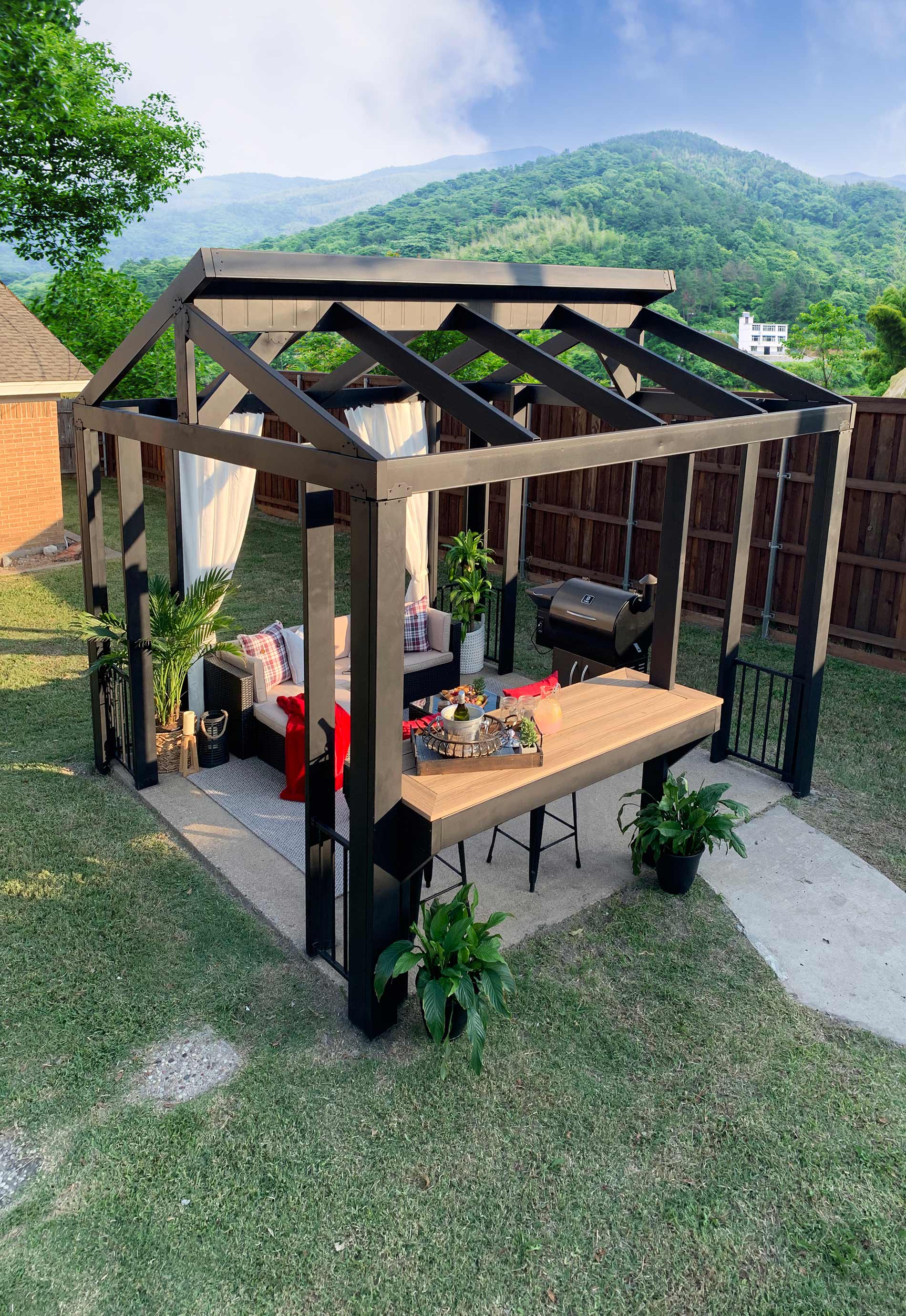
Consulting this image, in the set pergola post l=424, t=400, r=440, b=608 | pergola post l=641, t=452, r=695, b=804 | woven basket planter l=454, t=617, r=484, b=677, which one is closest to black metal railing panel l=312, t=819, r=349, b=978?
pergola post l=641, t=452, r=695, b=804

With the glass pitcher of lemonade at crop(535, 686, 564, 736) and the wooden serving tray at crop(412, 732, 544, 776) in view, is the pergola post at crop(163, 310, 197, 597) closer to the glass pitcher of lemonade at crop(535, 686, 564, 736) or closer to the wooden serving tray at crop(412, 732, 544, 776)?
the wooden serving tray at crop(412, 732, 544, 776)

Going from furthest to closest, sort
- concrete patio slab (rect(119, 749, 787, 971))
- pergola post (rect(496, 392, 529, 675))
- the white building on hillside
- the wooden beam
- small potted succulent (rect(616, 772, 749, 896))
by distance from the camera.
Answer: the white building on hillside → pergola post (rect(496, 392, 529, 675)) → small potted succulent (rect(616, 772, 749, 896)) → concrete patio slab (rect(119, 749, 787, 971)) → the wooden beam

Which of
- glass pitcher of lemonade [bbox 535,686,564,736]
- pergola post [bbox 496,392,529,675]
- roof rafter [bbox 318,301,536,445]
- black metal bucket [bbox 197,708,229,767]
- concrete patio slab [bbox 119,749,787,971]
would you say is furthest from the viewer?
pergola post [bbox 496,392,529,675]

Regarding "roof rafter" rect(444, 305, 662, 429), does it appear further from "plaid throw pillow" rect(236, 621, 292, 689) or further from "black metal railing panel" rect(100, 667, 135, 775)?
"black metal railing panel" rect(100, 667, 135, 775)

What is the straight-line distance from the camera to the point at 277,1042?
5422 millimetres

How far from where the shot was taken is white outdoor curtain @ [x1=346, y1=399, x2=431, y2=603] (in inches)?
388

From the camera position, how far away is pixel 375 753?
5027 mm

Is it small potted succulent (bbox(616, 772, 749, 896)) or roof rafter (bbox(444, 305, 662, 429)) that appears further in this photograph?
small potted succulent (bbox(616, 772, 749, 896))

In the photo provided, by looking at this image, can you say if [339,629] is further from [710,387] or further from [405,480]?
[405,480]

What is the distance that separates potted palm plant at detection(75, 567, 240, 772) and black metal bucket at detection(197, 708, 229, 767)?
211mm

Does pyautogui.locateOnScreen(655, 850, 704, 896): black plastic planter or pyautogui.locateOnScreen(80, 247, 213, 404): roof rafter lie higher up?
pyautogui.locateOnScreen(80, 247, 213, 404): roof rafter

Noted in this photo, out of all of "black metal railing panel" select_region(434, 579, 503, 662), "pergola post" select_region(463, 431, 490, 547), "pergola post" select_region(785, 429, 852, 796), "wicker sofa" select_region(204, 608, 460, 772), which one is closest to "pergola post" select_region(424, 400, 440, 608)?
"black metal railing panel" select_region(434, 579, 503, 662)

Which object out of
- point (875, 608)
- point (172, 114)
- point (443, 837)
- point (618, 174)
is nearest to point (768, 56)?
point (618, 174)

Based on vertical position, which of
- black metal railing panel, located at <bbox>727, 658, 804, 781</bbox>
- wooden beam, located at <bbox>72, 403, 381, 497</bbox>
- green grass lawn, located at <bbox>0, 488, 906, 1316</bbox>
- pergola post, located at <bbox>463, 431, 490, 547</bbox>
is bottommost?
green grass lawn, located at <bbox>0, 488, 906, 1316</bbox>
